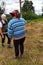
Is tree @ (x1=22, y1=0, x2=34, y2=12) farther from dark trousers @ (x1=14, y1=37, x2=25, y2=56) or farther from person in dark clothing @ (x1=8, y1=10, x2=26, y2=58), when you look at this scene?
person in dark clothing @ (x1=8, y1=10, x2=26, y2=58)

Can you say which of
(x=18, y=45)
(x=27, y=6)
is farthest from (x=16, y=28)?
(x=27, y=6)

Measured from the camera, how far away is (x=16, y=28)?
8383mm

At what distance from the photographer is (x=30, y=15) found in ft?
135

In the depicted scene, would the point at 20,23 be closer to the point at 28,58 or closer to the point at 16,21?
the point at 16,21

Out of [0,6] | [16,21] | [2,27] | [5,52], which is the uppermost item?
[16,21]

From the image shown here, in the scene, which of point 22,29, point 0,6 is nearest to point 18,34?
point 22,29

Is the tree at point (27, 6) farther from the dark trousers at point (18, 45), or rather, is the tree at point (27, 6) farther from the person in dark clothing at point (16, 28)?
the person in dark clothing at point (16, 28)

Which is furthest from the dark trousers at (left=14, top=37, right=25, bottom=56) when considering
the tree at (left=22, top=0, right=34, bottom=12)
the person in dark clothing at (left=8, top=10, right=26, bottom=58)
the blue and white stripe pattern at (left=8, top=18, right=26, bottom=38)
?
the tree at (left=22, top=0, right=34, bottom=12)

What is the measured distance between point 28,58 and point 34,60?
374mm

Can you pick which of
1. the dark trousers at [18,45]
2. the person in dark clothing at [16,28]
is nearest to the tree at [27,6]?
the dark trousers at [18,45]

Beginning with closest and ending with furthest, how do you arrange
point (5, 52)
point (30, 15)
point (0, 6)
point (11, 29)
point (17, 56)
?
point (11, 29) < point (17, 56) < point (5, 52) < point (30, 15) < point (0, 6)

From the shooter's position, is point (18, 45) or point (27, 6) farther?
point (27, 6)

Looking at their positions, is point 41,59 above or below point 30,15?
above

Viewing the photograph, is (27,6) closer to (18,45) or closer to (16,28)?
(18,45)
